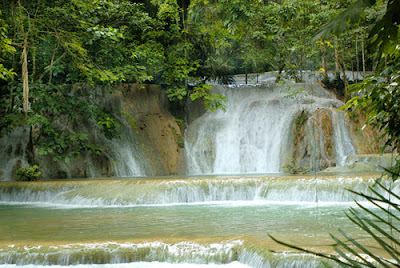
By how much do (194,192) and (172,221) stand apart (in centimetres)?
321

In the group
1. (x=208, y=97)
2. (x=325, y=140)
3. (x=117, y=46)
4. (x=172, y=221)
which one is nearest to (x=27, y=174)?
(x=117, y=46)

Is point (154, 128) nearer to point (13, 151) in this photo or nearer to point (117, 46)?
point (117, 46)

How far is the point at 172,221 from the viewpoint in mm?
7820

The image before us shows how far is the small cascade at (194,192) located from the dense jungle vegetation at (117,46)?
2.44 m

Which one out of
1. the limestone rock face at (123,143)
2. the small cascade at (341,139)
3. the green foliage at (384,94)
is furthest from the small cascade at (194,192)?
the green foliage at (384,94)

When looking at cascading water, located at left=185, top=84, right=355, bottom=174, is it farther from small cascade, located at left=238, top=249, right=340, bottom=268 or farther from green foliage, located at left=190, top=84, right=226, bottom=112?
small cascade, located at left=238, top=249, right=340, bottom=268

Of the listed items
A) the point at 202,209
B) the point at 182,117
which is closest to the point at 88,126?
the point at 182,117

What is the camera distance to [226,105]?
18.8 metres

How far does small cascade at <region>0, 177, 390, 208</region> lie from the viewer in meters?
10.3

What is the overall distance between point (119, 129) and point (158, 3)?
4782 millimetres

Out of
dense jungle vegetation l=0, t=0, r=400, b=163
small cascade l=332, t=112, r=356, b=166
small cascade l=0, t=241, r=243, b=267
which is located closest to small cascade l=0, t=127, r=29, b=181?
dense jungle vegetation l=0, t=0, r=400, b=163

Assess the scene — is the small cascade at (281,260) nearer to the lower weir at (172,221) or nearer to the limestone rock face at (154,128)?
the lower weir at (172,221)

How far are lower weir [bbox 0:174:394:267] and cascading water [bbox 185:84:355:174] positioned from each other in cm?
588

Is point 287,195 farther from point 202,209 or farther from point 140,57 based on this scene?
point 140,57
